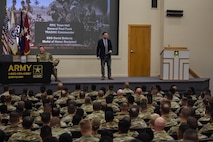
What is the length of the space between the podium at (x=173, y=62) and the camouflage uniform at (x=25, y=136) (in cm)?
731

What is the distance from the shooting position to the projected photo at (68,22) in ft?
38.1

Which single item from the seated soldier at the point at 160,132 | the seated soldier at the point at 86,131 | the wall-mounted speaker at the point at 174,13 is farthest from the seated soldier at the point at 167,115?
the wall-mounted speaker at the point at 174,13

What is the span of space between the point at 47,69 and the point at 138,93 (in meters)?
3.33

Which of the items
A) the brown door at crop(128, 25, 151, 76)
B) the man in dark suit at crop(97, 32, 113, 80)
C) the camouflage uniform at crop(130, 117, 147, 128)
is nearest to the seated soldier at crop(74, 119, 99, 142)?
the camouflage uniform at crop(130, 117, 147, 128)

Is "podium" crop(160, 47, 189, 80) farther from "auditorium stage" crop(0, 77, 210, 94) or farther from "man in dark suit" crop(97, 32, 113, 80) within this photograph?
"man in dark suit" crop(97, 32, 113, 80)

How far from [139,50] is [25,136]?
9113mm

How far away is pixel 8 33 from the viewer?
10867mm

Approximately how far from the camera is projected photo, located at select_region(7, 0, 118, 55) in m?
11.6

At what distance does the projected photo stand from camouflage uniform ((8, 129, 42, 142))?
7957 millimetres

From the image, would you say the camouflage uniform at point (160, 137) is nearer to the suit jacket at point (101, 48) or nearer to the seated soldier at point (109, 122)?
the seated soldier at point (109, 122)

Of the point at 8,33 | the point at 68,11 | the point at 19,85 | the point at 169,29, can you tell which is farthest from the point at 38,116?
the point at 169,29

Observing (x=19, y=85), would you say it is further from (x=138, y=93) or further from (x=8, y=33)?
(x=138, y=93)

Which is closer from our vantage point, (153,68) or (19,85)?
(19,85)

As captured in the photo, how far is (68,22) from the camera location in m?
11.9
